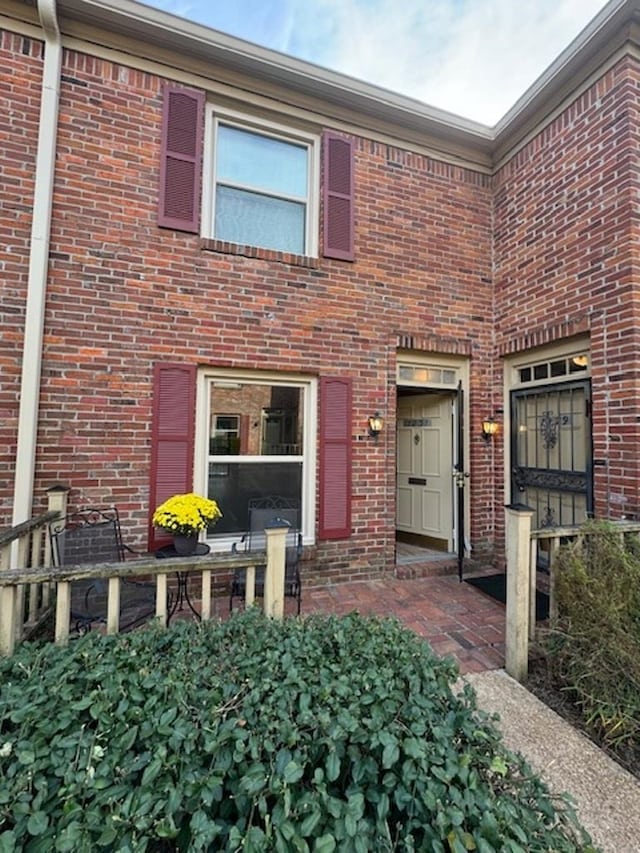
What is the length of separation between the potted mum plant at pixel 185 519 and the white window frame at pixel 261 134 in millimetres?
2724

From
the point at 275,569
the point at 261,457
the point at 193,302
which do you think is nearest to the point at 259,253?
the point at 193,302

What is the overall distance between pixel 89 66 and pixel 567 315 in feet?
17.3

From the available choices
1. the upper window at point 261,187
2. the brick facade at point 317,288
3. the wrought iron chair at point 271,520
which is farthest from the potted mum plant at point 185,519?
the upper window at point 261,187

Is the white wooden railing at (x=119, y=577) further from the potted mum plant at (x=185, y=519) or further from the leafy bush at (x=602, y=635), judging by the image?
the leafy bush at (x=602, y=635)

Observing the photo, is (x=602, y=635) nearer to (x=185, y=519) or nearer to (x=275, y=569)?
(x=275, y=569)

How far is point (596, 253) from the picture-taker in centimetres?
395

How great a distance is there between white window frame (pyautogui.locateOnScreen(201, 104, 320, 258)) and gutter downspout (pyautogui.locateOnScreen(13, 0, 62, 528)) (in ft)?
4.38

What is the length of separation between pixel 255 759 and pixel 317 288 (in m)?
4.11

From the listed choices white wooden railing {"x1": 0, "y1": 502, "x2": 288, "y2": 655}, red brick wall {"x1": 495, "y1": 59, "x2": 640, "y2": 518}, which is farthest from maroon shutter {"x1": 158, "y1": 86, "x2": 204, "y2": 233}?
red brick wall {"x1": 495, "y1": 59, "x2": 640, "y2": 518}

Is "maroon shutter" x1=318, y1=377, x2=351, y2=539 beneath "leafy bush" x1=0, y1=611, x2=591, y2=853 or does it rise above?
above

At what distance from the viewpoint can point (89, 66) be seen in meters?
3.80

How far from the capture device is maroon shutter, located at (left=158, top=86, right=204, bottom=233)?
13.1 ft

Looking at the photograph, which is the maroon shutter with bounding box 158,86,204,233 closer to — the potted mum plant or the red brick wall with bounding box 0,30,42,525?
the red brick wall with bounding box 0,30,42,525

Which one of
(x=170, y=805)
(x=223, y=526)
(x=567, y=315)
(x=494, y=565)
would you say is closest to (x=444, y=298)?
(x=567, y=315)
